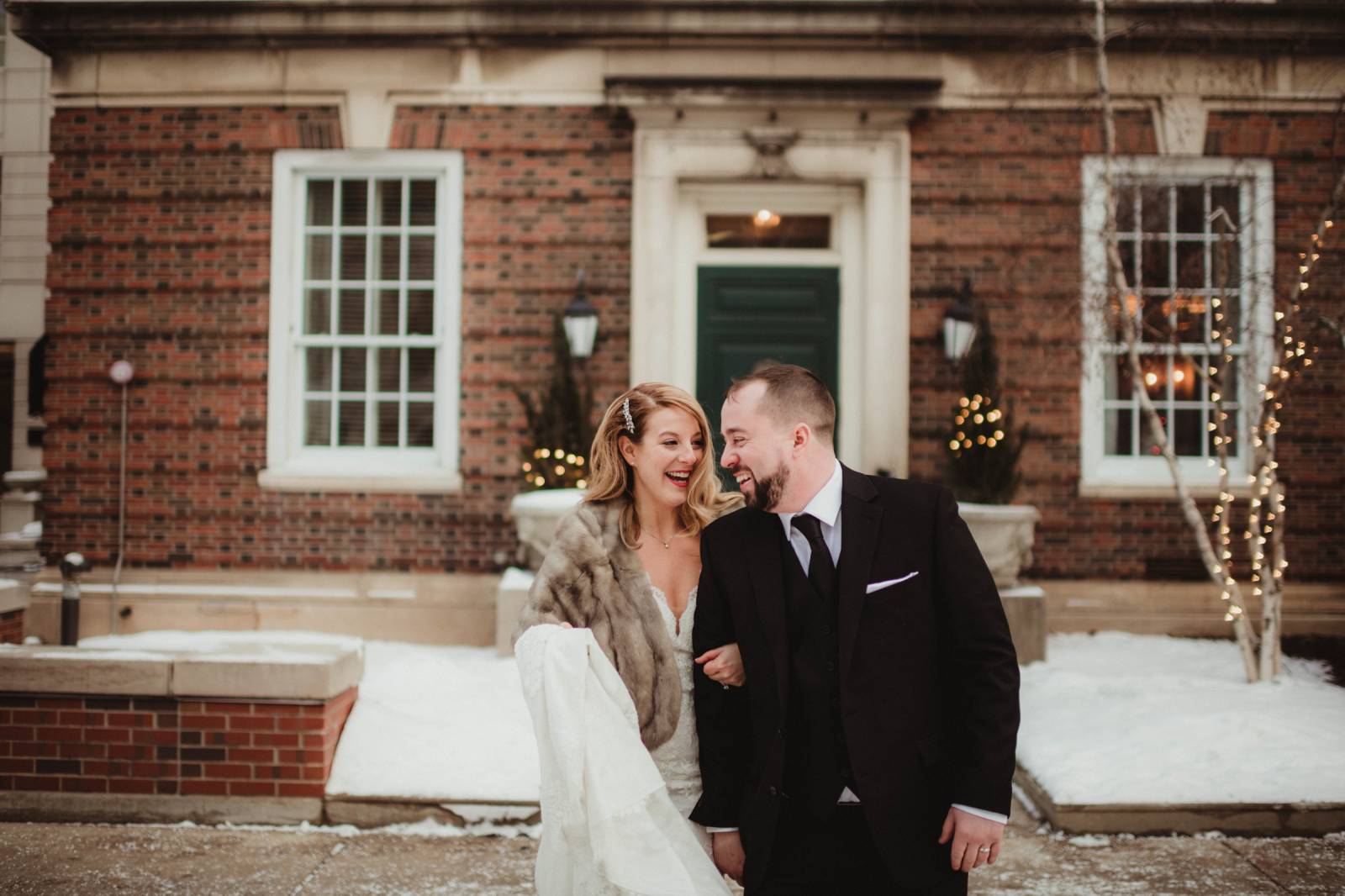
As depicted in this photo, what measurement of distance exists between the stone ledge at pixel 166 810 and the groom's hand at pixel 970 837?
3.34m

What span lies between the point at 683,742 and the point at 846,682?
29.6 inches

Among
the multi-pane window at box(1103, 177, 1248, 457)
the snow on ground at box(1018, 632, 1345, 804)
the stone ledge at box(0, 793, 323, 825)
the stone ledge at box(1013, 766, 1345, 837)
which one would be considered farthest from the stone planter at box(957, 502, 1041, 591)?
the stone ledge at box(0, 793, 323, 825)

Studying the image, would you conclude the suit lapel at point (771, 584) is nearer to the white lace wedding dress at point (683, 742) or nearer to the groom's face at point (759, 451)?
the groom's face at point (759, 451)

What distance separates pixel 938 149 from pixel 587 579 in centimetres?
654

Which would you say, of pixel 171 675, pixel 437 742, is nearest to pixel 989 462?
pixel 437 742

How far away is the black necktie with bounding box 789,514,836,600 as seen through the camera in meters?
2.50

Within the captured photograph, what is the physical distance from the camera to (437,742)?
5059 mm

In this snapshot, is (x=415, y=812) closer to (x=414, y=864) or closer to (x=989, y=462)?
(x=414, y=864)

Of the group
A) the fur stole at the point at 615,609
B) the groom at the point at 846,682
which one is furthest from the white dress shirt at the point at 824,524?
the fur stole at the point at 615,609

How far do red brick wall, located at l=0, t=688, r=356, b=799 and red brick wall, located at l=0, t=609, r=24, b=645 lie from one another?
6.79 ft

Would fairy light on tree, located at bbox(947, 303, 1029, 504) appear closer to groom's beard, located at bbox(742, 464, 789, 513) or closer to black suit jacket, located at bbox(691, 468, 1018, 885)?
black suit jacket, located at bbox(691, 468, 1018, 885)

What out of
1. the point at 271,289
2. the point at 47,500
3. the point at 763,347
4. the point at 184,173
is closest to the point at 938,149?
the point at 763,347

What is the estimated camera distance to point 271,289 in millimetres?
8430

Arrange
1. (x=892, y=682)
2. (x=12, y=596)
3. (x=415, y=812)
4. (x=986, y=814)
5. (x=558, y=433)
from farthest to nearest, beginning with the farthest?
(x=558, y=433) < (x=12, y=596) < (x=415, y=812) < (x=892, y=682) < (x=986, y=814)
